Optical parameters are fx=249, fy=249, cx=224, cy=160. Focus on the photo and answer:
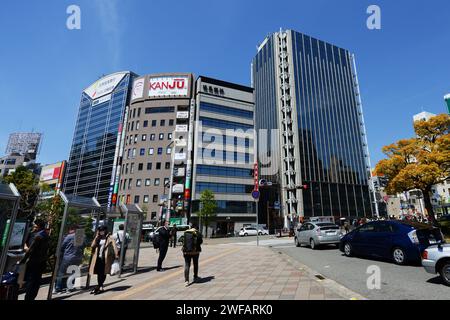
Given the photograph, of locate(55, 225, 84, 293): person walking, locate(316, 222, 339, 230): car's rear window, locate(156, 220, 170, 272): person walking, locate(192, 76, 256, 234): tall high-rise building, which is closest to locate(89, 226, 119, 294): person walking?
locate(55, 225, 84, 293): person walking

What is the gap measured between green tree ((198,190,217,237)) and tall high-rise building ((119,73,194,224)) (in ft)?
15.7

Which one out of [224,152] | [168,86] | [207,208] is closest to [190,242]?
[207,208]

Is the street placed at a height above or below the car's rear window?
below

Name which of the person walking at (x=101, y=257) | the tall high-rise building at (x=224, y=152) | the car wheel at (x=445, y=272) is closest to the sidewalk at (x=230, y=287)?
the person walking at (x=101, y=257)

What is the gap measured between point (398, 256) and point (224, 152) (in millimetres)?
44728

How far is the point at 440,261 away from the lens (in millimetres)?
5652

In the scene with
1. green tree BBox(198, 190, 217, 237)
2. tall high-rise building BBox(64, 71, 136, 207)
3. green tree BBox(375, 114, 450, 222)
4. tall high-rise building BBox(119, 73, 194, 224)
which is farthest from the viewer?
tall high-rise building BBox(64, 71, 136, 207)

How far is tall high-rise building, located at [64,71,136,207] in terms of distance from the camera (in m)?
81.3

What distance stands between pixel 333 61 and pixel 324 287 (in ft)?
308

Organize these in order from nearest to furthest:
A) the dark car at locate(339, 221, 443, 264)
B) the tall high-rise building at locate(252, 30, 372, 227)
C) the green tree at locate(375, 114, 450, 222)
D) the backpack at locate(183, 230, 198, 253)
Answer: the backpack at locate(183, 230, 198, 253) < the dark car at locate(339, 221, 443, 264) < the green tree at locate(375, 114, 450, 222) < the tall high-rise building at locate(252, 30, 372, 227)

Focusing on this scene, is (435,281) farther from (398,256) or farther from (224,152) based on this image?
(224,152)

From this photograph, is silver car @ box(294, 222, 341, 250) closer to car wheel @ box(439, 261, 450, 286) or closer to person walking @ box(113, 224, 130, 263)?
car wheel @ box(439, 261, 450, 286)
